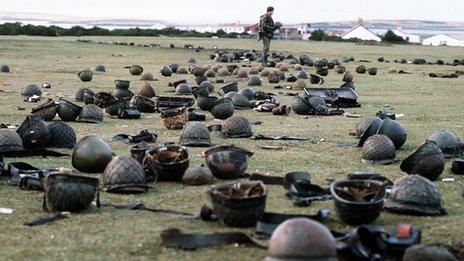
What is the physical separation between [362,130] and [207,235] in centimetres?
717

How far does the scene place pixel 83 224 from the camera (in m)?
7.43

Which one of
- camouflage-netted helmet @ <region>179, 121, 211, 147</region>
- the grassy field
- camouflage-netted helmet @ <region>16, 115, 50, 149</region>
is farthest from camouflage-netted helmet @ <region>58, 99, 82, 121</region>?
camouflage-netted helmet @ <region>179, 121, 211, 147</region>

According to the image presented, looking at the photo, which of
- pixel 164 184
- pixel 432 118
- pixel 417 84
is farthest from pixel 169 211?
pixel 417 84

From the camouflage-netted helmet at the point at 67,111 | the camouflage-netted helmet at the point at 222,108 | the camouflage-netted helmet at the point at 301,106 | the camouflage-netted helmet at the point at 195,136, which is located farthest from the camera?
the camouflage-netted helmet at the point at 301,106

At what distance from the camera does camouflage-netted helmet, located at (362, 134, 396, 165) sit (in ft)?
35.6

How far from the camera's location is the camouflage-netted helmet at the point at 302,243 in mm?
5441

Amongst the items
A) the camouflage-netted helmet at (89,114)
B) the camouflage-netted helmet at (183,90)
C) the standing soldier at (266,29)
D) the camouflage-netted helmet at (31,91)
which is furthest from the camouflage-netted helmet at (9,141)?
the standing soldier at (266,29)

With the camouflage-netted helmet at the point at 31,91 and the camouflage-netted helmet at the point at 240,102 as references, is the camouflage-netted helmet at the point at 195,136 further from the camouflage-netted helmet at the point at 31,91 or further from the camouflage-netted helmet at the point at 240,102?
the camouflage-netted helmet at the point at 31,91

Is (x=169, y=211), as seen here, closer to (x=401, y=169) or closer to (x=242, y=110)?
(x=401, y=169)

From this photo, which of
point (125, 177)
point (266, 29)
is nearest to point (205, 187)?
point (125, 177)

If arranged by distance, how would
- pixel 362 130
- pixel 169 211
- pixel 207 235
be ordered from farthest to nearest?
pixel 362 130
pixel 169 211
pixel 207 235

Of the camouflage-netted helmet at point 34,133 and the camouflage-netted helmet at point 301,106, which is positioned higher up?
the camouflage-netted helmet at point 34,133

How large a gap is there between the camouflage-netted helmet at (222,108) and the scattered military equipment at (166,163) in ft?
20.6

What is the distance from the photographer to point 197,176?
9.22 m
